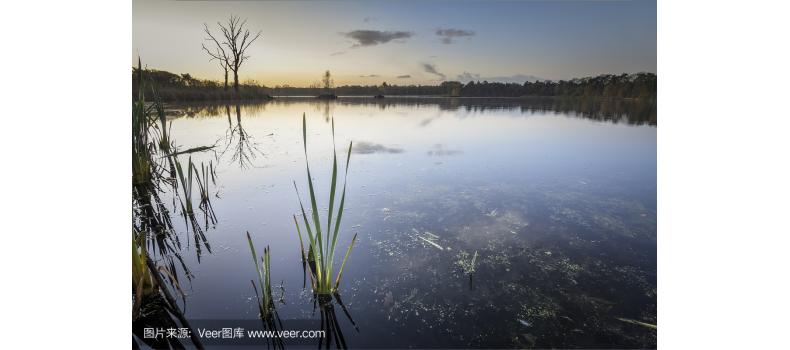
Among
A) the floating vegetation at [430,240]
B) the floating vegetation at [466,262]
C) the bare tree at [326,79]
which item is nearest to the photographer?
the floating vegetation at [466,262]

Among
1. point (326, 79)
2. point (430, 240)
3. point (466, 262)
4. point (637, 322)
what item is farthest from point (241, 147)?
point (326, 79)

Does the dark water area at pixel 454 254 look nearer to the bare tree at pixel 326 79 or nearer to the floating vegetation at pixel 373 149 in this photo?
the floating vegetation at pixel 373 149

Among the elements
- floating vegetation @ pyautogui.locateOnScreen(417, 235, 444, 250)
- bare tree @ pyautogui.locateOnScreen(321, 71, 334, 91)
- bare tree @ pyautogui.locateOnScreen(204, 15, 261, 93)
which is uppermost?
bare tree @ pyautogui.locateOnScreen(321, 71, 334, 91)

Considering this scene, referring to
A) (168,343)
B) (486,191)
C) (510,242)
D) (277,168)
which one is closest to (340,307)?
(168,343)

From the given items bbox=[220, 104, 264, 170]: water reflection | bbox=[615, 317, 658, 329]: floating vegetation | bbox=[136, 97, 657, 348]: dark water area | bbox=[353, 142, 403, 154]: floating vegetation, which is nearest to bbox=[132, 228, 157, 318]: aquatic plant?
bbox=[136, 97, 657, 348]: dark water area

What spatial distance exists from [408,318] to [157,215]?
3292 mm

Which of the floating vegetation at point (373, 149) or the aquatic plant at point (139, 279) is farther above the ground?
the floating vegetation at point (373, 149)

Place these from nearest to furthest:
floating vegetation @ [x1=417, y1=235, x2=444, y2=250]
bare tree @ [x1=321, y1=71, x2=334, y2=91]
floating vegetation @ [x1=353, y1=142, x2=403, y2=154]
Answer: floating vegetation @ [x1=417, y1=235, x2=444, y2=250], floating vegetation @ [x1=353, y1=142, x2=403, y2=154], bare tree @ [x1=321, y1=71, x2=334, y2=91]

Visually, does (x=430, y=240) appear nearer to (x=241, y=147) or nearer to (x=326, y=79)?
(x=241, y=147)

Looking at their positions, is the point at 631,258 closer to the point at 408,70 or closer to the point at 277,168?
the point at 277,168

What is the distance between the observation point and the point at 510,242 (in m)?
2.94

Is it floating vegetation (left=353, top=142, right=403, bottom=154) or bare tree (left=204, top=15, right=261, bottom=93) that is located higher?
bare tree (left=204, top=15, right=261, bottom=93)

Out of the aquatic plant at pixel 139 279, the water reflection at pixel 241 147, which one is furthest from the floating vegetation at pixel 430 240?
the water reflection at pixel 241 147

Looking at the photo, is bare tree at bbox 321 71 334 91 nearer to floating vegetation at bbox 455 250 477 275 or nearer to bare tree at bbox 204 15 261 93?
bare tree at bbox 204 15 261 93
